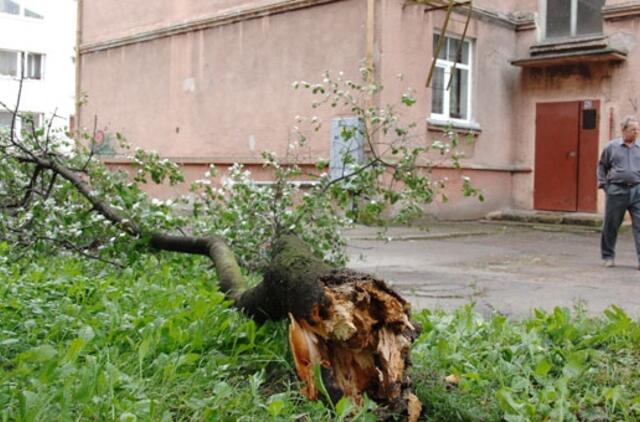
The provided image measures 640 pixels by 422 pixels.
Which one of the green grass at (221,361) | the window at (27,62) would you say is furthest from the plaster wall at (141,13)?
the window at (27,62)

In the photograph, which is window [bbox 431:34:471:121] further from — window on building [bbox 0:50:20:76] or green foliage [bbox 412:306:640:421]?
window on building [bbox 0:50:20:76]

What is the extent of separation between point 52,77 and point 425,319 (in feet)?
113

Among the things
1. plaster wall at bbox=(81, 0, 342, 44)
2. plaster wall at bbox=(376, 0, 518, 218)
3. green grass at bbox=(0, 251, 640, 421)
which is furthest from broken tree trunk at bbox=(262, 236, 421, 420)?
plaster wall at bbox=(81, 0, 342, 44)

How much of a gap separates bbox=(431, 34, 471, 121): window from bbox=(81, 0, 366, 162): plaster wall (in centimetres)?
192

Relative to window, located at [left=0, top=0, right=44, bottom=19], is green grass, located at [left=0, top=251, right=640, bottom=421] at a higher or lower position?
lower

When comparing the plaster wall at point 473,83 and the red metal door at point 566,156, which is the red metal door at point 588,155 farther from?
the plaster wall at point 473,83

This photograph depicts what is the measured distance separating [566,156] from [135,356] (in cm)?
1384

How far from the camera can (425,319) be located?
4.55 meters

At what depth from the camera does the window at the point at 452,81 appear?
14.8 m

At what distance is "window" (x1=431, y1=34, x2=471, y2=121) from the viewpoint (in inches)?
584

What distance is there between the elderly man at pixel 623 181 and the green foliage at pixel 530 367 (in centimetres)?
426

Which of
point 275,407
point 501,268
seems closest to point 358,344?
point 275,407

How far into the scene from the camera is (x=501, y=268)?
8.63 m

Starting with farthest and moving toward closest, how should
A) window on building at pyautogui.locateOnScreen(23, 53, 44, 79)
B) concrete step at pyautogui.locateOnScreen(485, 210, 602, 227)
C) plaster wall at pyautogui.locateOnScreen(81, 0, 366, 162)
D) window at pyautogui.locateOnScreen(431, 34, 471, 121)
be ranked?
window on building at pyautogui.locateOnScreen(23, 53, 44, 79) → window at pyautogui.locateOnScreen(431, 34, 471, 121) → concrete step at pyautogui.locateOnScreen(485, 210, 602, 227) → plaster wall at pyautogui.locateOnScreen(81, 0, 366, 162)
